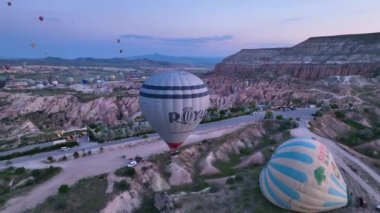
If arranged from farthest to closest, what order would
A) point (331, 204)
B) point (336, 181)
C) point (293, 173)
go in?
point (336, 181) < point (331, 204) < point (293, 173)

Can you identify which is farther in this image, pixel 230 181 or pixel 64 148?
pixel 64 148

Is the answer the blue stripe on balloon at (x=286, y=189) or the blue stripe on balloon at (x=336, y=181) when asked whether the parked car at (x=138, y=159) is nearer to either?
the blue stripe on balloon at (x=286, y=189)

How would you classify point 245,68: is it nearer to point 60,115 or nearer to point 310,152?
point 60,115

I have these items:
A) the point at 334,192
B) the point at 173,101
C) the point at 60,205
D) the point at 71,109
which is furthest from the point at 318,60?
the point at 60,205

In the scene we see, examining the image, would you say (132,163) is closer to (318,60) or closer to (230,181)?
(230,181)

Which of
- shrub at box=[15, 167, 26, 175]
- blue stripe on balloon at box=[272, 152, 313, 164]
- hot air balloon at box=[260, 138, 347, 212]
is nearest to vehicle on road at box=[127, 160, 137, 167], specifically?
shrub at box=[15, 167, 26, 175]

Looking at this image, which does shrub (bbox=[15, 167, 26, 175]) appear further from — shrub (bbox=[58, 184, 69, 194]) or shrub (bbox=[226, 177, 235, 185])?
shrub (bbox=[226, 177, 235, 185])

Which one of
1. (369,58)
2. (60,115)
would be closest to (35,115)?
(60,115)
